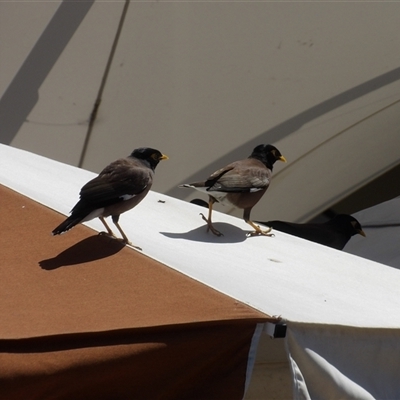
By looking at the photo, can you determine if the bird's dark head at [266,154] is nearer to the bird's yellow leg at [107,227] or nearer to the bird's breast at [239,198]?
the bird's breast at [239,198]

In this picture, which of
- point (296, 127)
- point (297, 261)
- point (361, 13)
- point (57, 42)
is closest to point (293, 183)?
point (296, 127)

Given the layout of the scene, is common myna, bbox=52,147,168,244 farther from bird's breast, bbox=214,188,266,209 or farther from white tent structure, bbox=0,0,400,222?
white tent structure, bbox=0,0,400,222

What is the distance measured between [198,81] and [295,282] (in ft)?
16.5

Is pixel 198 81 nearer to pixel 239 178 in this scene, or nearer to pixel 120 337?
pixel 239 178

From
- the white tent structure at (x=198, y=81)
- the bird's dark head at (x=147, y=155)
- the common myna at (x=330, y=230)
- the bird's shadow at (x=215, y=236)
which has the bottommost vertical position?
the common myna at (x=330, y=230)

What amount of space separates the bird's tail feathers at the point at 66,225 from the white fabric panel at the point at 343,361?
1200 mm

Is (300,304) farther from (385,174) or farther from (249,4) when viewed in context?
(385,174)

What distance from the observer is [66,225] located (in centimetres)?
327

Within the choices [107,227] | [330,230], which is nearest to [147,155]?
[107,227]

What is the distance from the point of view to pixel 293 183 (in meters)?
8.95

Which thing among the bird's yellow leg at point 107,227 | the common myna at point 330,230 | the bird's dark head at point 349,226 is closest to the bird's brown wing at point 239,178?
the bird's yellow leg at point 107,227

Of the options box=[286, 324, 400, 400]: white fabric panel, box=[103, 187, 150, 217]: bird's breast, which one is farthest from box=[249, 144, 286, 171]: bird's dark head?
box=[286, 324, 400, 400]: white fabric panel

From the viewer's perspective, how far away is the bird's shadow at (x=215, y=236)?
12.4 ft

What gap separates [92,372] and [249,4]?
6.03 m
